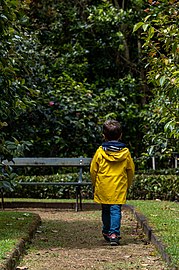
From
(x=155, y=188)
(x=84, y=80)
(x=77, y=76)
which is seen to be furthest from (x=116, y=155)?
(x=77, y=76)

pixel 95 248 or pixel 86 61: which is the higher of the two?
pixel 86 61

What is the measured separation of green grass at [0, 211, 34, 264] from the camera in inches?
218

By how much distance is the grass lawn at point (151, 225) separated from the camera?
5.56 m

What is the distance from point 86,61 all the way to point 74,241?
11.2m

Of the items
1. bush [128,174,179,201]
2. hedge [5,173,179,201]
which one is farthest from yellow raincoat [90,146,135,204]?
bush [128,174,179,201]

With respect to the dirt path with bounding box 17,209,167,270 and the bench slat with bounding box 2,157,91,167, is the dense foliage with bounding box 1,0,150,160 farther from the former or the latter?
the dirt path with bounding box 17,209,167,270

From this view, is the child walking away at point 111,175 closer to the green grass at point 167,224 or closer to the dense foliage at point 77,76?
the green grass at point 167,224

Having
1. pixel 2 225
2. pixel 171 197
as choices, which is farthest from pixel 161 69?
pixel 171 197

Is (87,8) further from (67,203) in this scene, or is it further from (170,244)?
(170,244)

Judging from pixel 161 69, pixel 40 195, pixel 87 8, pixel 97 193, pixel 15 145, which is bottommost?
pixel 40 195

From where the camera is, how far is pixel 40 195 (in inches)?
541

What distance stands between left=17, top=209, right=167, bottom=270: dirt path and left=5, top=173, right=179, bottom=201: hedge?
424 centimetres

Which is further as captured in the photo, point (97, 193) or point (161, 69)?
point (161, 69)

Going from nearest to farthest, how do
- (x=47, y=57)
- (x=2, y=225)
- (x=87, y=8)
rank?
(x=2, y=225) → (x=47, y=57) → (x=87, y=8)
